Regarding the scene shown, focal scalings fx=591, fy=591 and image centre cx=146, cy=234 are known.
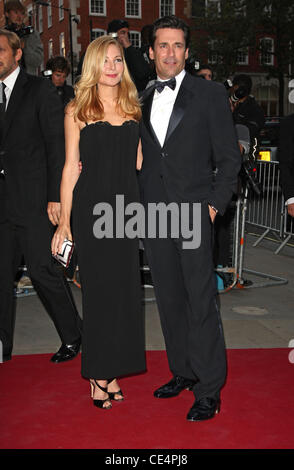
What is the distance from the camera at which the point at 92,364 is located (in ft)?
11.5

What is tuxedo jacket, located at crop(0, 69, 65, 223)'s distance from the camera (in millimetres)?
4152

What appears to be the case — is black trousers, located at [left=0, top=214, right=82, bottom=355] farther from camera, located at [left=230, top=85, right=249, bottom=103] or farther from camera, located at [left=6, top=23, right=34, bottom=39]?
camera, located at [left=230, top=85, right=249, bottom=103]

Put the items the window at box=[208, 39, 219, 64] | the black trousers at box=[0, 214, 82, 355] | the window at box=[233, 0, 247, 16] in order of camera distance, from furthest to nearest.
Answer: the window at box=[208, 39, 219, 64] → the window at box=[233, 0, 247, 16] → the black trousers at box=[0, 214, 82, 355]

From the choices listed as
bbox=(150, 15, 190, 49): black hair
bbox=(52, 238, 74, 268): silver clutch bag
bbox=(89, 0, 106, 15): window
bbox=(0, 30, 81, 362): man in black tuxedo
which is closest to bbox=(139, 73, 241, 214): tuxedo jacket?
bbox=(150, 15, 190, 49): black hair

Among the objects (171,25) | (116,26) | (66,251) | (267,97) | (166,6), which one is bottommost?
(66,251)

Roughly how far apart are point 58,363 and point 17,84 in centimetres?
203

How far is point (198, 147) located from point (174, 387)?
152cm

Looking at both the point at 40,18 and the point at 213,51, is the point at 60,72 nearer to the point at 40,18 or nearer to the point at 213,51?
the point at 213,51

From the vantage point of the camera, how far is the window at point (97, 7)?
141 ft

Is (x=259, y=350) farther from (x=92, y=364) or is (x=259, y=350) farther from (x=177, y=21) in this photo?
(x=177, y=21)

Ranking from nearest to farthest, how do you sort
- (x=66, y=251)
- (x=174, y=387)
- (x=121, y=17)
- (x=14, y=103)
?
(x=66, y=251)
(x=174, y=387)
(x=14, y=103)
(x=121, y=17)

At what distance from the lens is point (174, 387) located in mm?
3760

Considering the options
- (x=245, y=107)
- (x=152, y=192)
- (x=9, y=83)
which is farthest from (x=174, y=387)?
(x=245, y=107)
